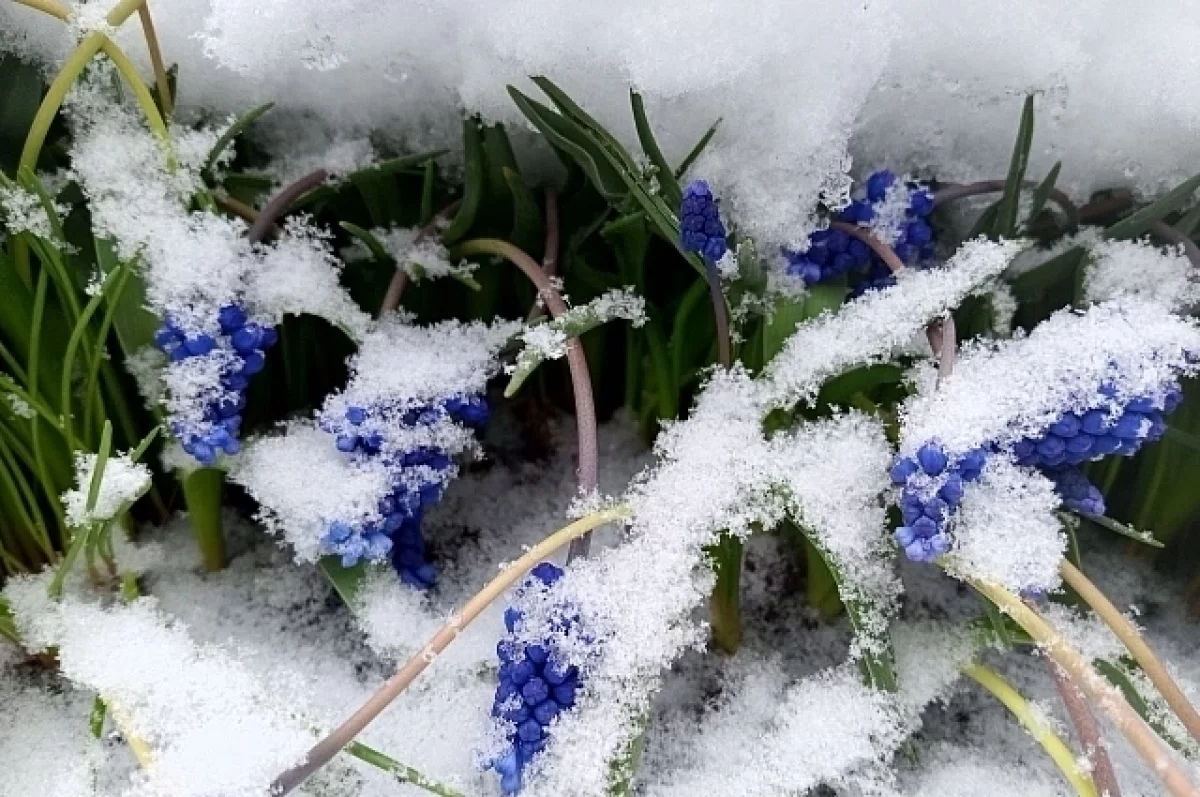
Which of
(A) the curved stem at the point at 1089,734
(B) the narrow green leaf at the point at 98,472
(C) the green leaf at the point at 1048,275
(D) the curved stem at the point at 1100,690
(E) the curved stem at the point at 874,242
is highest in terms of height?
(E) the curved stem at the point at 874,242

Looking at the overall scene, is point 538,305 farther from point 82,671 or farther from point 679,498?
point 82,671

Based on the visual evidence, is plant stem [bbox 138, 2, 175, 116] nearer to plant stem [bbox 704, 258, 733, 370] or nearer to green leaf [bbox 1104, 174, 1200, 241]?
plant stem [bbox 704, 258, 733, 370]

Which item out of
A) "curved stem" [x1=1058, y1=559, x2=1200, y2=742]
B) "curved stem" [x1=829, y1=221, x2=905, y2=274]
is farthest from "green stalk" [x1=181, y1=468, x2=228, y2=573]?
"curved stem" [x1=1058, y1=559, x2=1200, y2=742]

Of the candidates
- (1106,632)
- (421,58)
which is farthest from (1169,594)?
(421,58)

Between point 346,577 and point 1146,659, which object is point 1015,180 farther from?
point 346,577

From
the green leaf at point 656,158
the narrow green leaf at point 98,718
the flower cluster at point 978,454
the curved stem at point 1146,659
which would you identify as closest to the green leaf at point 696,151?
the green leaf at point 656,158

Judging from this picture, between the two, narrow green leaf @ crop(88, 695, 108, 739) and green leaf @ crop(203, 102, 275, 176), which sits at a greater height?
green leaf @ crop(203, 102, 275, 176)

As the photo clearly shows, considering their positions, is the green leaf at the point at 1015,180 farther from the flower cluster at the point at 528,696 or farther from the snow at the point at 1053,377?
the flower cluster at the point at 528,696
